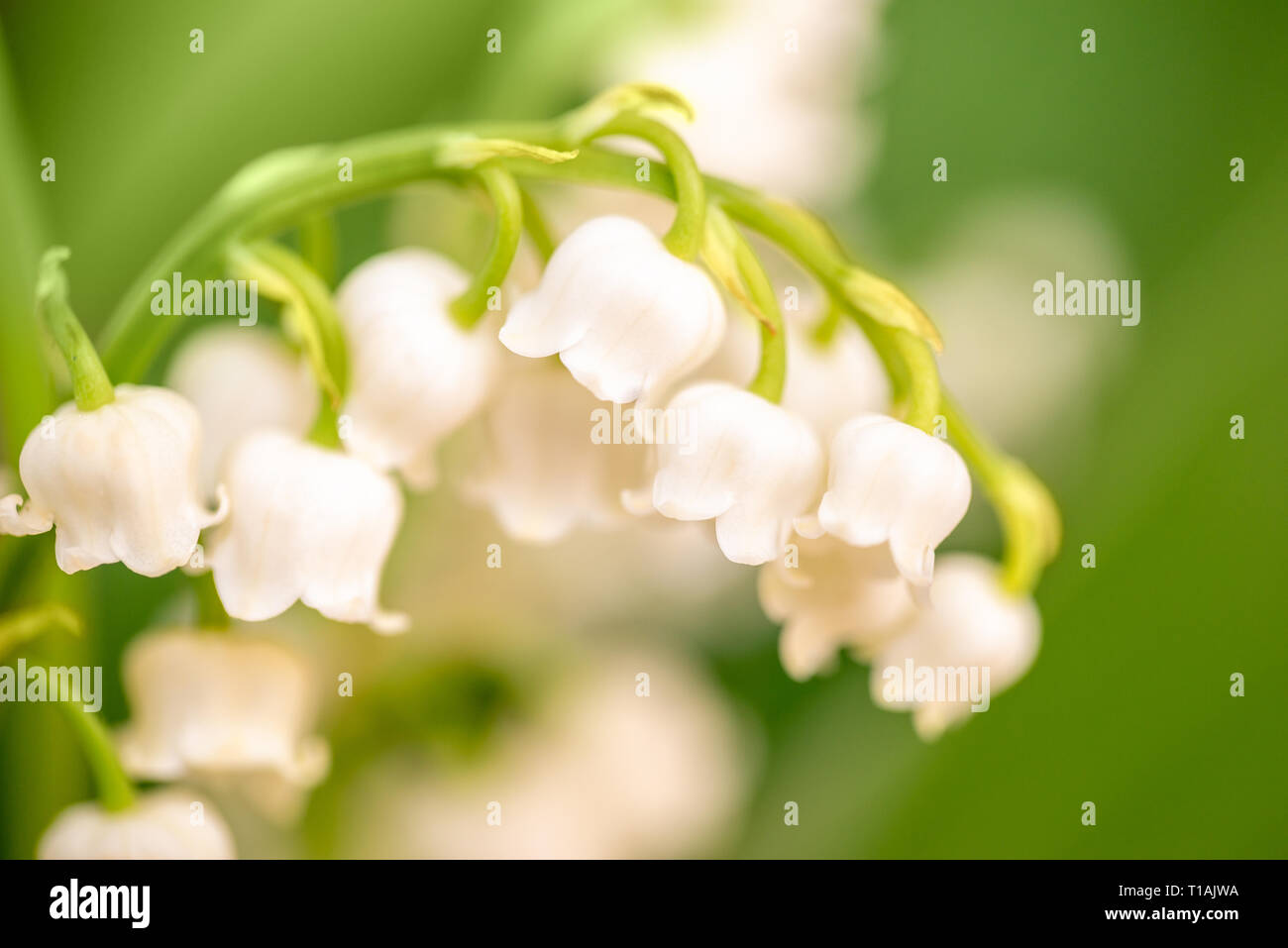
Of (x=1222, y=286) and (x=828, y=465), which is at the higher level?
(x=1222, y=286)

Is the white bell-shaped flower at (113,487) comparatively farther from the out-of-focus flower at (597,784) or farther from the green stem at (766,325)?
the out-of-focus flower at (597,784)

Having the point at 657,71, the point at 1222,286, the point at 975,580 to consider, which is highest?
the point at 657,71

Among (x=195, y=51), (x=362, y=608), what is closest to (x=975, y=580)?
(x=362, y=608)

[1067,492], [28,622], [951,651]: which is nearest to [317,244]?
[28,622]

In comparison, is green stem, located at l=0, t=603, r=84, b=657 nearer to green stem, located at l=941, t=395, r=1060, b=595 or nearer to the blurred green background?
the blurred green background

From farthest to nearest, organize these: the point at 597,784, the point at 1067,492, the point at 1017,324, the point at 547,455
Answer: the point at 1017,324
the point at 1067,492
the point at 597,784
the point at 547,455

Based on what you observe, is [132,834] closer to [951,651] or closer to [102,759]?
[102,759]
